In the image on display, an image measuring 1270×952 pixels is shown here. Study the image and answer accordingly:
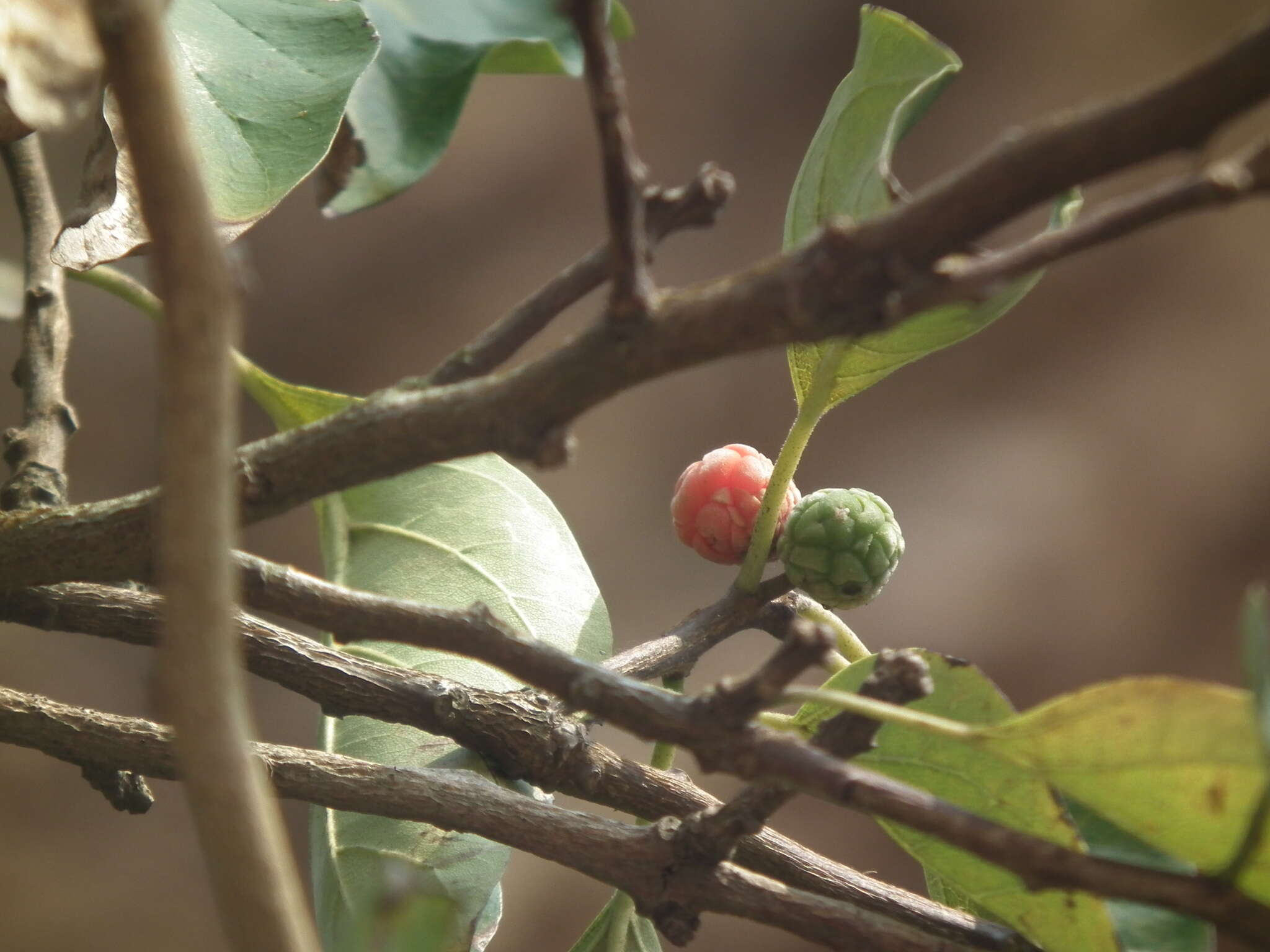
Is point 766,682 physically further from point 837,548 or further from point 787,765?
point 837,548

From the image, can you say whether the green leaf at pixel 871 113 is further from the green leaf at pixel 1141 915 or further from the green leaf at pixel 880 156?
the green leaf at pixel 1141 915

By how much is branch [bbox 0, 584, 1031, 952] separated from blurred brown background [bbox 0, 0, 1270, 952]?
1380 mm

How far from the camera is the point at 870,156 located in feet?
1.54

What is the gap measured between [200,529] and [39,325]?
524 mm

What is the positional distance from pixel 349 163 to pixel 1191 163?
1.15 ft

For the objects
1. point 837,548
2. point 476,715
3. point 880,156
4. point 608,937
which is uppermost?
point 880,156

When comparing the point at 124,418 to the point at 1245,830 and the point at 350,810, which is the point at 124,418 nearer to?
the point at 350,810

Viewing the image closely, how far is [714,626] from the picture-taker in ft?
1.96

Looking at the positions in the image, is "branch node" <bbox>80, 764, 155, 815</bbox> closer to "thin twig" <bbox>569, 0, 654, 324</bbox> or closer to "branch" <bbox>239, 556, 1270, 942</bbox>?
"branch" <bbox>239, 556, 1270, 942</bbox>

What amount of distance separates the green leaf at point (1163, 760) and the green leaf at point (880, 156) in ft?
0.59

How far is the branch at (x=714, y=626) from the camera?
58 cm

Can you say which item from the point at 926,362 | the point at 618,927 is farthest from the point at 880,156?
the point at 926,362

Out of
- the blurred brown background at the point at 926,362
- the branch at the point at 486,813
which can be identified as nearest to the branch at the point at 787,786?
the branch at the point at 486,813

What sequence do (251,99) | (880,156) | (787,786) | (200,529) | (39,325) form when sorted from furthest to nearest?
(39,325) < (251,99) < (880,156) < (787,786) < (200,529)
